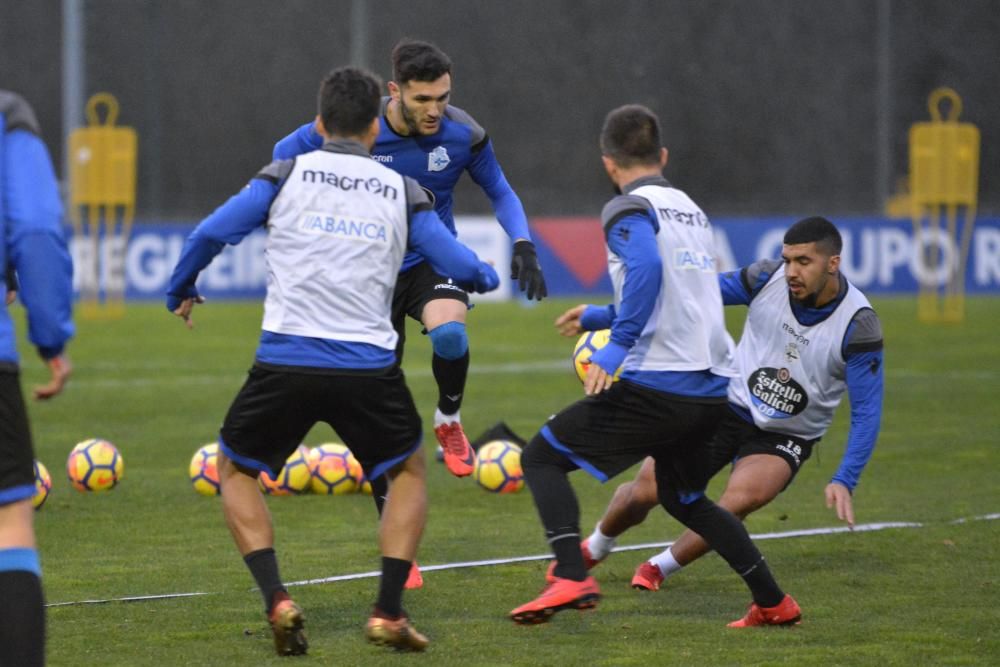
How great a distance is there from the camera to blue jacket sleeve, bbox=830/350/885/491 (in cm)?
639

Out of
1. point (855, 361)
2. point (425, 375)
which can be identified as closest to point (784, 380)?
point (855, 361)

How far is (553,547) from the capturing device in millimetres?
5883

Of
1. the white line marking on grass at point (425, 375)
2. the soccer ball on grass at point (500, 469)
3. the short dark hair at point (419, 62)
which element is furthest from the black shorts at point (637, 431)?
the white line marking on grass at point (425, 375)

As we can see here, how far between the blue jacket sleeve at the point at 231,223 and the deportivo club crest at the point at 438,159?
207 cm

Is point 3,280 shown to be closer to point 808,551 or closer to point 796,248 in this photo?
point 796,248

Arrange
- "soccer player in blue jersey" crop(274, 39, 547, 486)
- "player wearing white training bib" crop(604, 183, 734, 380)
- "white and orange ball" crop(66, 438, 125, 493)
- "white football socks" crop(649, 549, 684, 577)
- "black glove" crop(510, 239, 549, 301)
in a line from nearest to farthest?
1. "player wearing white training bib" crop(604, 183, 734, 380)
2. "black glove" crop(510, 239, 549, 301)
3. "white football socks" crop(649, 549, 684, 577)
4. "soccer player in blue jersey" crop(274, 39, 547, 486)
5. "white and orange ball" crop(66, 438, 125, 493)

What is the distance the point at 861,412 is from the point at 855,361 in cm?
26

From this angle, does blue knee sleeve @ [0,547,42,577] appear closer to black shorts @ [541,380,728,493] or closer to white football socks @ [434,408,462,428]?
black shorts @ [541,380,728,493]

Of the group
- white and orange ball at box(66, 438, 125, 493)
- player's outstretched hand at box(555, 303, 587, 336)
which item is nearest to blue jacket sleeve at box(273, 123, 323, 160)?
player's outstretched hand at box(555, 303, 587, 336)

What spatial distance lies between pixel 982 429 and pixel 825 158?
88.0 feet

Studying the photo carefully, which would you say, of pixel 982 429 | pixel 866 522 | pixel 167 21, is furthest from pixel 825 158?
pixel 866 522

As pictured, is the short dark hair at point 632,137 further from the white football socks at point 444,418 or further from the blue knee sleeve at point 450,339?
the white football socks at point 444,418

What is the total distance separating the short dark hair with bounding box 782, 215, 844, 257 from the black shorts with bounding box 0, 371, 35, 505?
3.42 meters

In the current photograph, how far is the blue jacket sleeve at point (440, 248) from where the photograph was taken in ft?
18.4
